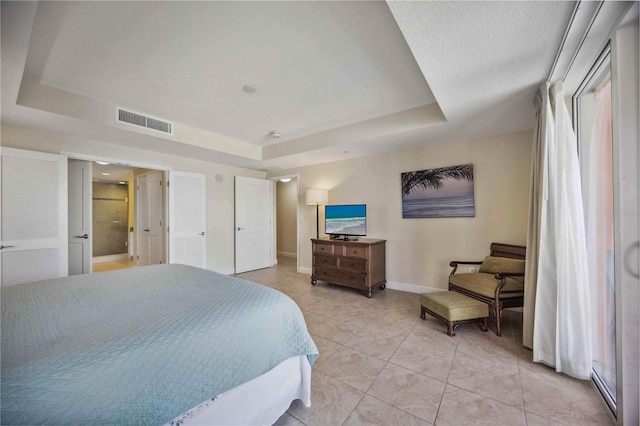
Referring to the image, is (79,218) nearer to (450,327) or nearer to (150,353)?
(150,353)

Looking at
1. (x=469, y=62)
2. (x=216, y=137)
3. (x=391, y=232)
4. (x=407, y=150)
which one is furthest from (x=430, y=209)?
(x=216, y=137)

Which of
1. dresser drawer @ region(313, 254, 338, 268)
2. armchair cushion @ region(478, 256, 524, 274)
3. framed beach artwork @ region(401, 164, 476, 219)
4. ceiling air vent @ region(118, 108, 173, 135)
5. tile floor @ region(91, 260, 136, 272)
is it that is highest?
ceiling air vent @ region(118, 108, 173, 135)

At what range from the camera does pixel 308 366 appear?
5.30 ft

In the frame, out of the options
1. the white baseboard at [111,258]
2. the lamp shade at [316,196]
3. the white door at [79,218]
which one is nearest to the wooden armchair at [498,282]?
the lamp shade at [316,196]

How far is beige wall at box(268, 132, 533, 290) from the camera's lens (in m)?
3.14

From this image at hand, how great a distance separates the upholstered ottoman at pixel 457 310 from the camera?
2.45 metres

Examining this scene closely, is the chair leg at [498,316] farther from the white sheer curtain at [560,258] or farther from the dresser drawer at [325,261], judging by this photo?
the dresser drawer at [325,261]

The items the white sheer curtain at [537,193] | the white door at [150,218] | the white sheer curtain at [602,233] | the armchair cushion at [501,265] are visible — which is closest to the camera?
the white sheer curtain at [602,233]

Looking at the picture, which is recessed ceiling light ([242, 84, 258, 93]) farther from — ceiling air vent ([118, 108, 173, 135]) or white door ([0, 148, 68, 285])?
white door ([0, 148, 68, 285])

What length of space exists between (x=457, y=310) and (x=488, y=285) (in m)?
0.47

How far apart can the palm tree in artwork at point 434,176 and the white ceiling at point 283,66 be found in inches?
17.5

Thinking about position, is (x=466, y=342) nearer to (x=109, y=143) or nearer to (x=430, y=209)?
(x=430, y=209)

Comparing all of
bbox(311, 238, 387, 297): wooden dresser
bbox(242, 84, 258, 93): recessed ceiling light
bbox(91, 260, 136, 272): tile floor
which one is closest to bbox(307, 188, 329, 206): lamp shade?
bbox(311, 238, 387, 297): wooden dresser

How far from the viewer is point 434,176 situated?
3.65 m
